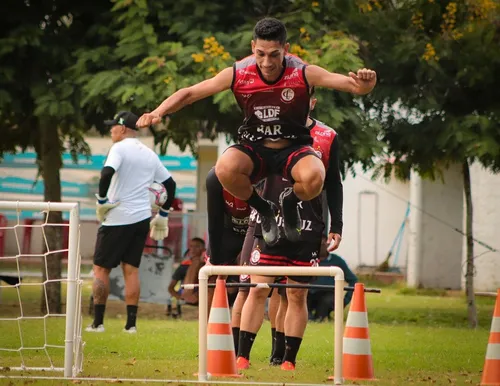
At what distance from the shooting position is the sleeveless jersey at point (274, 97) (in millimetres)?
8094

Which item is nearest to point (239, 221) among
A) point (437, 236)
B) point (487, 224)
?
point (487, 224)

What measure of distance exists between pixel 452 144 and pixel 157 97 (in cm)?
408

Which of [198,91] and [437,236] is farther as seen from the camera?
[437,236]

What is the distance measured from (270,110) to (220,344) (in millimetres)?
1727

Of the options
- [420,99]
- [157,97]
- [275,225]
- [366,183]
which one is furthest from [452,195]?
[275,225]

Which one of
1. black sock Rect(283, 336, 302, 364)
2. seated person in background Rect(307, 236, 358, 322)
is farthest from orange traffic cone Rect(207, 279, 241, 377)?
seated person in background Rect(307, 236, 358, 322)

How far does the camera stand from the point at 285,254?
877 centimetres

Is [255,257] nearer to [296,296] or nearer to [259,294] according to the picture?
[259,294]

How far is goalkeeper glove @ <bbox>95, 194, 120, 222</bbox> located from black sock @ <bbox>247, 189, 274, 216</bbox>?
4549mm

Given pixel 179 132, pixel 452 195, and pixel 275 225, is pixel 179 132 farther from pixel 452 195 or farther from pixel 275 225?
pixel 452 195

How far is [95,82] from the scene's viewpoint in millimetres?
15195

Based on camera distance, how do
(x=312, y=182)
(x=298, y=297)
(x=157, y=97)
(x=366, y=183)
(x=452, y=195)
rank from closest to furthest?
(x=312, y=182) < (x=298, y=297) < (x=157, y=97) < (x=452, y=195) < (x=366, y=183)

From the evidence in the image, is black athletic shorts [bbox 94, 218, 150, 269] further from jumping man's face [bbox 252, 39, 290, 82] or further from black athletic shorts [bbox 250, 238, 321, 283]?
jumping man's face [bbox 252, 39, 290, 82]

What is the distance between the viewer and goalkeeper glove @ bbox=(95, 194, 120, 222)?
12844mm
